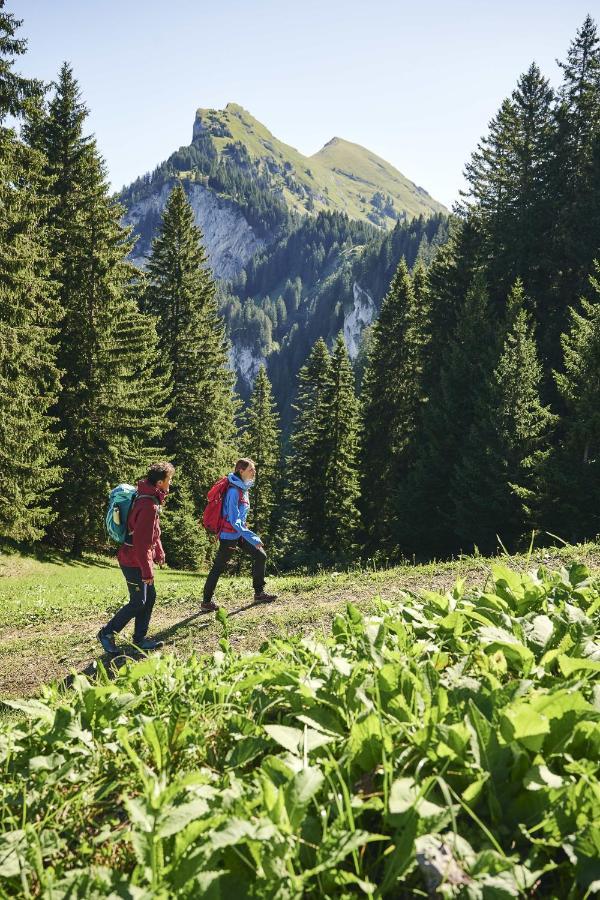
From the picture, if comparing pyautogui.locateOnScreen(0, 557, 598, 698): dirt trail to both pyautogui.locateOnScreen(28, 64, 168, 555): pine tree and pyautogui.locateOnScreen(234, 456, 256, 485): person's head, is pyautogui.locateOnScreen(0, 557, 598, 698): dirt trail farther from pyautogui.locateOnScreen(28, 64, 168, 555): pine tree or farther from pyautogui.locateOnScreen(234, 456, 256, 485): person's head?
pyautogui.locateOnScreen(28, 64, 168, 555): pine tree

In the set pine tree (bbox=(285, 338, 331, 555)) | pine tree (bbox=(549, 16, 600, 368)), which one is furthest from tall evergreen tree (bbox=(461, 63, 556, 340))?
pine tree (bbox=(285, 338, 331, 555))

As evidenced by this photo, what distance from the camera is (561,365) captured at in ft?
92.0

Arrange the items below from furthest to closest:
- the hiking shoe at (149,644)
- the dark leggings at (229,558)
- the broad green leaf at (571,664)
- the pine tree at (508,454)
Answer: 1. the pine tree at (508,454)
2. the dark leggings at (229,558)
3. the hiking shoe at (149,644)
4. the broad green leaf at (571,664)

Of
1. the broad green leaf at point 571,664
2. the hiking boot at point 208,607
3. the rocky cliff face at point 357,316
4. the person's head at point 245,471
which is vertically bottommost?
the hiking boot at point 208,607

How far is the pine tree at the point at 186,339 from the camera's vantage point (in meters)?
31.9

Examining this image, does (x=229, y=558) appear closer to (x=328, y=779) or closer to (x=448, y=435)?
(x=328, y=779)

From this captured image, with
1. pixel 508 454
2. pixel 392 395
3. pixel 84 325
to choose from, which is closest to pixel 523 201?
pixel 392 395

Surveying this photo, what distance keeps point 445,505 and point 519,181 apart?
64.6ft

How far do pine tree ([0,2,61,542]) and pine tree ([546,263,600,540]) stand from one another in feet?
64.3

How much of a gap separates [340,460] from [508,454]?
40.4 ft

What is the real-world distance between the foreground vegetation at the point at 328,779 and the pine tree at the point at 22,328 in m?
18.1

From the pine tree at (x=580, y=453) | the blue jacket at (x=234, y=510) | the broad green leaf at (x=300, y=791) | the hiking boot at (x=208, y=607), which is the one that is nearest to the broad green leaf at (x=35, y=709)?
the broad green leaf at (x=300, y=791)

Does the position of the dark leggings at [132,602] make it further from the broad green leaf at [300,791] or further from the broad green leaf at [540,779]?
the broad green leaf at [540,779]

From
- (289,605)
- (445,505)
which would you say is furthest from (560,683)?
(445,505)
